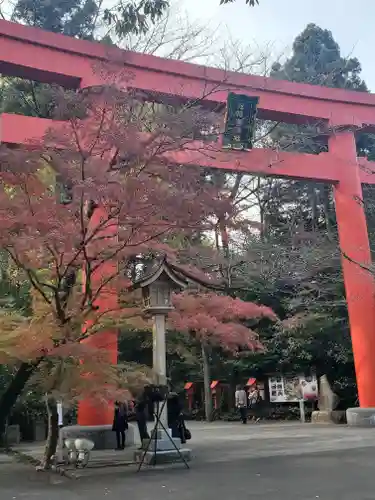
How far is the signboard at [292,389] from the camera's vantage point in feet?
59.0

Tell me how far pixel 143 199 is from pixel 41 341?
2537 millimetres

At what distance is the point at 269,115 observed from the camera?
14297 mm

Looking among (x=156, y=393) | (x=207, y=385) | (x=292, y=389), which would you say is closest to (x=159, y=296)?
(x=156, y=393)

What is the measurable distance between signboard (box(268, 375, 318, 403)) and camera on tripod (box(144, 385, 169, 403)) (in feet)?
34.6

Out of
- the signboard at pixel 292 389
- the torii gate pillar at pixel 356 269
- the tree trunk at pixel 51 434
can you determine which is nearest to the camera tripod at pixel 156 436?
the tree trunk at pixel 51 434

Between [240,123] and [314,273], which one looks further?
[314,273]

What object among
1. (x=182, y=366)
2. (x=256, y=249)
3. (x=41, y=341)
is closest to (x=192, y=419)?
(x=182, y=366)

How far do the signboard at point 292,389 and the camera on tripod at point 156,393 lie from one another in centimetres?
1053

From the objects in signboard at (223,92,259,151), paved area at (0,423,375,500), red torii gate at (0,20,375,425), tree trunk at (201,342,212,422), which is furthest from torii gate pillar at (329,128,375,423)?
tree trunk at (201,342,212,422)

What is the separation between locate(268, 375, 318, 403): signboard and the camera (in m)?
18.0

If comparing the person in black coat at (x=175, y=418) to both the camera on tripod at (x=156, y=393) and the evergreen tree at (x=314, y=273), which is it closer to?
the camera on tripod at (x=156, y=393)

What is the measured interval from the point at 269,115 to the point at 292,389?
33.7 feet

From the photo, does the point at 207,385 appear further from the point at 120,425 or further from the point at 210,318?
the point at 210,318

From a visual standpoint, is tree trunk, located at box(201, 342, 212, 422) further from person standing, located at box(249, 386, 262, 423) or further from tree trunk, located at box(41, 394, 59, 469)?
tree trunk, located at box(41, 394, 59, 469)
